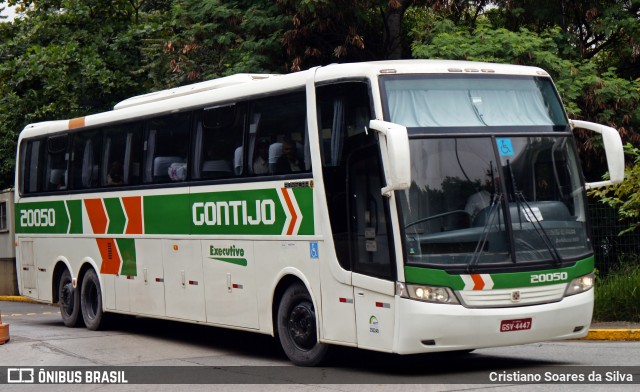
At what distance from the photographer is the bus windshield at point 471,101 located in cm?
1178

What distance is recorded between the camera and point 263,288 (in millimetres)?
13914

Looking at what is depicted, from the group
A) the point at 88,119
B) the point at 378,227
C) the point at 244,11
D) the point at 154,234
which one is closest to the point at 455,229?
the point at 378,227

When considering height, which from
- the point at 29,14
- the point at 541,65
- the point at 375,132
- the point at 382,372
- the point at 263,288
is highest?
the point at 29,14

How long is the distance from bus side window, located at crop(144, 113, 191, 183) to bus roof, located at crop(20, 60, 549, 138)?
176 millimetres

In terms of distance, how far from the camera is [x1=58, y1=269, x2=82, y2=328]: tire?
19270 mm

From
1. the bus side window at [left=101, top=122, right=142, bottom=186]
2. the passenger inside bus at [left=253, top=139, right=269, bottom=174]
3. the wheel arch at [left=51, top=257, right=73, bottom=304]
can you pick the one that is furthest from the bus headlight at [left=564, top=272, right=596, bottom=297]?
the wheel arch at [left=51, top=257, right=73, bottom=304]

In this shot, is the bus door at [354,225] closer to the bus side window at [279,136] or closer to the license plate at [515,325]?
the bus side window at [279,136]

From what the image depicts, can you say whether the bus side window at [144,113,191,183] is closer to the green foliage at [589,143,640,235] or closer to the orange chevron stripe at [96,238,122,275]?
the orange chevron stripe at [96,238,122,275]

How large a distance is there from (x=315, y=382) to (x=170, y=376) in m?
1.86

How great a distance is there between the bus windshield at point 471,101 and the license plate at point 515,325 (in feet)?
6.83

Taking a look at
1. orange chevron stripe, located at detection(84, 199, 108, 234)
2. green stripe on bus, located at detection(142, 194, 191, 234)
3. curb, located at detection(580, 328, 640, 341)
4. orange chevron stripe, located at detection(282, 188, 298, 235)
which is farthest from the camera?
orange chevron stripe, located at detection(84, 199, 108, 234)

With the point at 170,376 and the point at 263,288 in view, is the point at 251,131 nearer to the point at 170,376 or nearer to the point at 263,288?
the point at 263,288

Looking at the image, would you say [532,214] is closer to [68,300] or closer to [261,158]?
[261,158]

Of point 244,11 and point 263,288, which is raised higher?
point 244,11
